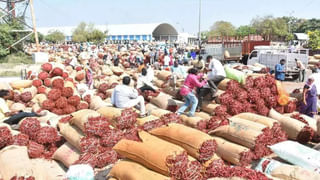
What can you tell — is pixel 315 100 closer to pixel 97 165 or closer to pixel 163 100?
pixel 163 100

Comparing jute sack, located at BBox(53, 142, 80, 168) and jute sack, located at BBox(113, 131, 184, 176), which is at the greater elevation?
jute sack, located at BBox(113, 131, 184, 176)

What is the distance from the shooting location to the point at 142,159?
3.87 meters

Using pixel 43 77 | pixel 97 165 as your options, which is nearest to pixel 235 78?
pixel 97 165

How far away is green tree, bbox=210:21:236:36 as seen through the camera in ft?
197

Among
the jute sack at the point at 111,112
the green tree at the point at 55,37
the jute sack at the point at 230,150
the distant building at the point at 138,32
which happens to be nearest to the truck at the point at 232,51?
the jute sack at the point at 111,112

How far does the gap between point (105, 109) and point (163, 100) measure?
80.9 inches

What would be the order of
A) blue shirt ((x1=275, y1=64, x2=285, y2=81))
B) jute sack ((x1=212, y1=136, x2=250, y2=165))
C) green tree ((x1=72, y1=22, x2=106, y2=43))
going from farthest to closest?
green tree ((x1=72, y1=22, x2=106, y2=43)), blue shirt ((x1=275, y1=64, x2=285, y2=81)), jute sack ((x1=212, y1=136, x2=250, y2=165))

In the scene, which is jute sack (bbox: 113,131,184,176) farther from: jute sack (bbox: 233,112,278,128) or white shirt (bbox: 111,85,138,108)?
jute sack (bbox: 233,112,278,128)

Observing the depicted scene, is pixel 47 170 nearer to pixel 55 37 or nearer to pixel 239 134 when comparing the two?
pixel 239 134

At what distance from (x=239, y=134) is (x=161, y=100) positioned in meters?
3.16

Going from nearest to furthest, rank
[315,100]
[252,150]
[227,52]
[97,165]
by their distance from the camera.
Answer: [252,150], [97,165], [315,100], [227,52]

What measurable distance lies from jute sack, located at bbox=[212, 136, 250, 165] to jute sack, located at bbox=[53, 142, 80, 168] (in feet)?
8.21

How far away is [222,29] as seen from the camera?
60.4 metres

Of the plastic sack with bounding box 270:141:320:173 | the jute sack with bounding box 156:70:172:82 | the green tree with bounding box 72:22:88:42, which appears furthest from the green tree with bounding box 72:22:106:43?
the plastic sack with bounding box 270:141:320:173
